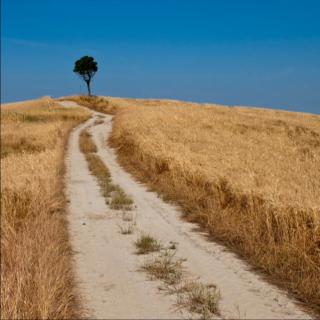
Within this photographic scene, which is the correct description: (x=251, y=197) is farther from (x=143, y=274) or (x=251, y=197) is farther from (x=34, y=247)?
(x=34, y=247)

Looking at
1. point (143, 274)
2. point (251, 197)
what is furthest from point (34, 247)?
point (251, 197)

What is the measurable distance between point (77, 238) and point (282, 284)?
5228 millimetres

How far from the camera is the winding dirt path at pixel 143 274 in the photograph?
656 centimetres

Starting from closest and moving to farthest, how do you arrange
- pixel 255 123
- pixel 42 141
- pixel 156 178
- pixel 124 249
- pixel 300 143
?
pixel 124 249, pixel 156 178, pixel 300 143, pixel 42 141, pixel 255 123

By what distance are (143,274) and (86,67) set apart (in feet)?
317

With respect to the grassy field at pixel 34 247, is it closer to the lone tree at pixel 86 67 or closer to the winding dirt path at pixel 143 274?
the winding dirt path at pixel 143 274

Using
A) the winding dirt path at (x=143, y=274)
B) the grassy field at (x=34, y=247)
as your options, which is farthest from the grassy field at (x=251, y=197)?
the grassy field at (x=34, y=247)

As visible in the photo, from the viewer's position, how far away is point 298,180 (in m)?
12.5

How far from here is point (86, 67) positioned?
328 ft

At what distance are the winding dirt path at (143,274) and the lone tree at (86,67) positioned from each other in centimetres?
8944

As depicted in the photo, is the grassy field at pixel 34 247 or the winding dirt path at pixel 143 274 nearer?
the grassy field at pixel 34 247

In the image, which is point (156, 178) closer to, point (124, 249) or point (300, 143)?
point (124, 249)

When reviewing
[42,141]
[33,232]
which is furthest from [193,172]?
[42,141]

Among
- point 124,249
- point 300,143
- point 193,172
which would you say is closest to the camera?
point 124,249
